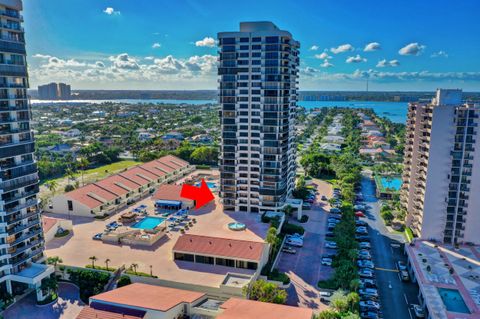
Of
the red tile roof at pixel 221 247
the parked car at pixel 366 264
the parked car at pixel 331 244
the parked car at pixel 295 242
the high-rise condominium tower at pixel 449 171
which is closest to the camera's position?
the red tile roof at pixel 221 247

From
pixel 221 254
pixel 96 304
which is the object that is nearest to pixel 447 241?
pixel 221 254

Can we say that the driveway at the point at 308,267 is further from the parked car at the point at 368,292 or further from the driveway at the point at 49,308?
the driveway at the point at 49,308

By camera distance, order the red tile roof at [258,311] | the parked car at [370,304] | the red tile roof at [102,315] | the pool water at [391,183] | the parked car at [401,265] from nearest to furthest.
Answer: the red tile roof at [258,311], the red tile roof at [102,315], the parked car at [370,304], the parked car at [401,265], the pool water at [391,183]

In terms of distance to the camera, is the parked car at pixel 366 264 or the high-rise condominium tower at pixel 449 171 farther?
the high-rise condominium tower at pixel 449 171

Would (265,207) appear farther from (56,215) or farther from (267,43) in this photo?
(56,215)

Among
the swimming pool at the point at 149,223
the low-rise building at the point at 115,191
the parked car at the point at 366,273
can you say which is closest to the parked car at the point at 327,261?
the parked car at the point at 366,273

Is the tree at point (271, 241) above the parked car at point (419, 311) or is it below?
above
